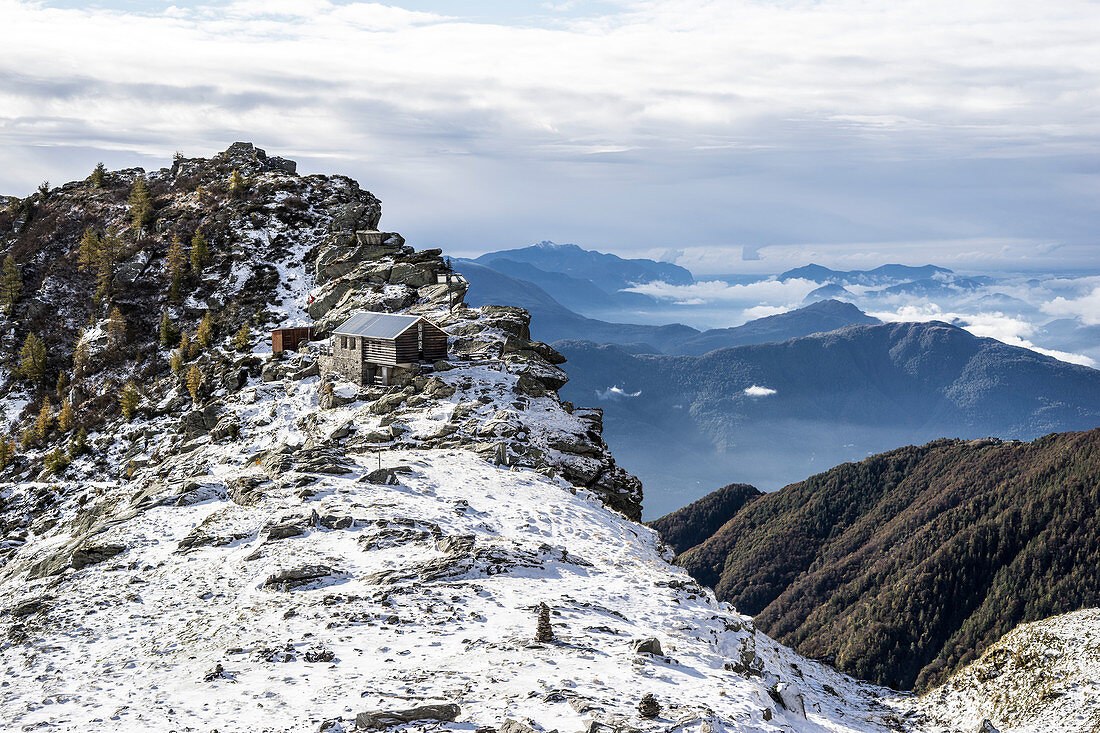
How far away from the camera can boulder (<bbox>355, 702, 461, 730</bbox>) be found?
15.0 meters

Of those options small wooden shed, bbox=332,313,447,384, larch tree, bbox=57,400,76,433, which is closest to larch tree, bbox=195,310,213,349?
larch tree, bbox=57,400,76,433

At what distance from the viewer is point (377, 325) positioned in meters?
52.7

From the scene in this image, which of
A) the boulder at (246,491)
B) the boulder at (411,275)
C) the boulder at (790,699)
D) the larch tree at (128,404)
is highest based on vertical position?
the boulder at (411,275)

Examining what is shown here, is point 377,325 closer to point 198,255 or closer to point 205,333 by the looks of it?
point 205,333

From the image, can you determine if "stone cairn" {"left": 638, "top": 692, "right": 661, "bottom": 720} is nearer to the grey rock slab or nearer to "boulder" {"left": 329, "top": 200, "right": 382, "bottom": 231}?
the grey rock slab

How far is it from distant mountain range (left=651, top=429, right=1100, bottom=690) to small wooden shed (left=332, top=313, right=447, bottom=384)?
99.4 m

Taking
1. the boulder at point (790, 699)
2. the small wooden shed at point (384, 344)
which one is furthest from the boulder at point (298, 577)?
the small wooden shed at point (384, 344)

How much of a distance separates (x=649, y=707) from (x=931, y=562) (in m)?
152

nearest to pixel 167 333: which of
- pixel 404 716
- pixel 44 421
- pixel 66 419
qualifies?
pixel 66 419

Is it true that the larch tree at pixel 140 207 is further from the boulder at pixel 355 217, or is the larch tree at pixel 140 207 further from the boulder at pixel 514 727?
the boulder at pixel 514 727

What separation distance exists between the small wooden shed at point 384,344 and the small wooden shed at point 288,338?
1316 cm

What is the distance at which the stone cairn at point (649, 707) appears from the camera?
15.7 meters

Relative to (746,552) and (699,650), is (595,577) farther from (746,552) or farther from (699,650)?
(746,552)

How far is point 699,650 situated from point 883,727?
13474mm
